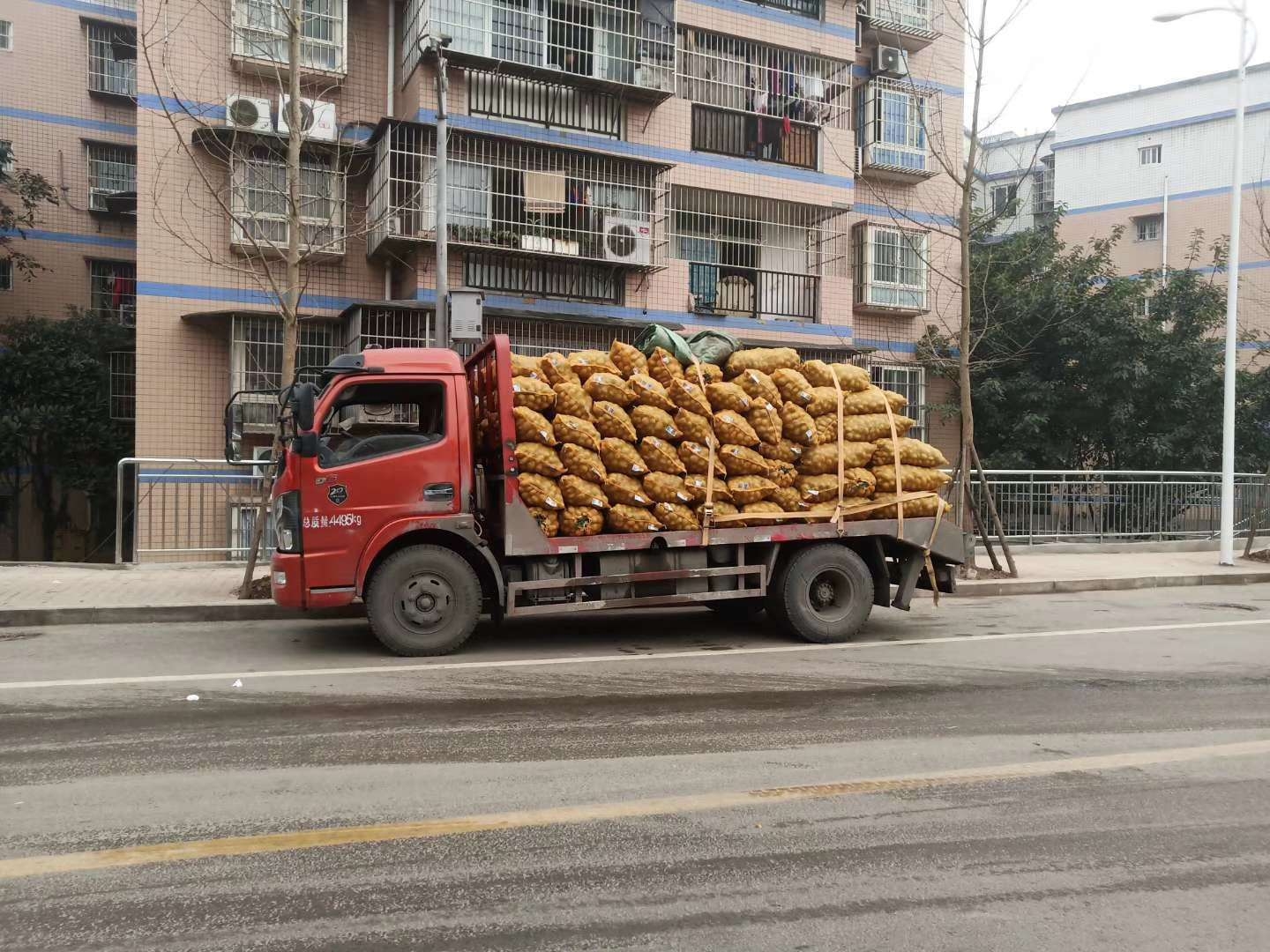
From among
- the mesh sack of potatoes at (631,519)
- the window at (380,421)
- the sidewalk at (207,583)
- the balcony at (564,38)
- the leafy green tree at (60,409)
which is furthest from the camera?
the leafy green tree at (60,409)

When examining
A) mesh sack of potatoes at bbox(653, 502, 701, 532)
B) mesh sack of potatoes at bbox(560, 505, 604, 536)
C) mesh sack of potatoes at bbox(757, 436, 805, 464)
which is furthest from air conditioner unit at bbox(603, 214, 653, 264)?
mesh sack of potatoes at bbox(560, 505, 604, 536)

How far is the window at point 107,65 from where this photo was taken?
21.0 metres

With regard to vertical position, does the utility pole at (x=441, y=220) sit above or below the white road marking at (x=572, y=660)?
above

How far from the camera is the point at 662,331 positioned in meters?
8.83

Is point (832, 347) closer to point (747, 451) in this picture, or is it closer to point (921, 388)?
point (921, 388)

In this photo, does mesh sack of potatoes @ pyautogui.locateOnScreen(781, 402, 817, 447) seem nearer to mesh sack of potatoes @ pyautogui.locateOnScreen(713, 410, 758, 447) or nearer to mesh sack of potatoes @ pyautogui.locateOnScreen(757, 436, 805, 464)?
mesh sack of potatoes @ pyautogui.locateOnScreen(757, 436, 805, 464)

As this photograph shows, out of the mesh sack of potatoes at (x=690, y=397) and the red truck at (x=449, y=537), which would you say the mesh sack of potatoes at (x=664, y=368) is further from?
the red truck at (x=449, y=537)

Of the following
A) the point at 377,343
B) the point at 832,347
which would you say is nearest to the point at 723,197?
the point at 832,347

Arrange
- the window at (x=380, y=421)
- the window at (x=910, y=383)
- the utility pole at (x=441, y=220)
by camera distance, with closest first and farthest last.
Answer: the window at (x=380, y=421)
the utility pole at (x=441, y=220)
the window at (x=910, y=383)

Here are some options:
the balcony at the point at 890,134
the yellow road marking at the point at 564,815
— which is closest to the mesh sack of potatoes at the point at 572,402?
the yellow road marking at the point at 564,815

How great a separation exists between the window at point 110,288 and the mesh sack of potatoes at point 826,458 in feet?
60.2

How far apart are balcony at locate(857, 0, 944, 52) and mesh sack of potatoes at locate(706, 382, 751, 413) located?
15.5 meters

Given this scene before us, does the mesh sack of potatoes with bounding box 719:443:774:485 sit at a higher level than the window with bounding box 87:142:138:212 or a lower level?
lower

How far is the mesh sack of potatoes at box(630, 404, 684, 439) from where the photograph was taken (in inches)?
326
